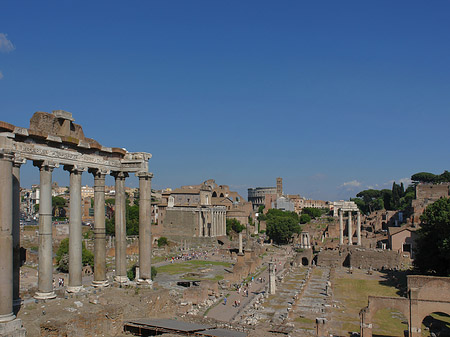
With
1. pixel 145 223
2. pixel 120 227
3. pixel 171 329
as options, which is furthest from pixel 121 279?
pixel 171 329

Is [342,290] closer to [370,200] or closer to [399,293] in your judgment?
[399,293]

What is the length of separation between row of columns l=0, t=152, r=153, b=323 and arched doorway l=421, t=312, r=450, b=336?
14.4 m

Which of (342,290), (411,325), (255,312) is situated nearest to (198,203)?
(342,290)

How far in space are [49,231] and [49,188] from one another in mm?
1413

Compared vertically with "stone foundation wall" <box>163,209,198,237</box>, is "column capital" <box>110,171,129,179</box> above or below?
above

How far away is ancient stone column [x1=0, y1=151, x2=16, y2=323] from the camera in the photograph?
1131 cm

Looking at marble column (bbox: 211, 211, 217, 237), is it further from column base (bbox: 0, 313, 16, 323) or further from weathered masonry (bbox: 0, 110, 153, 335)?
column base (bbox: 0, 313, 16, 323)

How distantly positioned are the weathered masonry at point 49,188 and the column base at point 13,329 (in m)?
0.02

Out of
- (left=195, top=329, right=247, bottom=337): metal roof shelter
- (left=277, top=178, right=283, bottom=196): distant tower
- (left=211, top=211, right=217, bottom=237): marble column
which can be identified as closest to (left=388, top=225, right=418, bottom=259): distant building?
(left=211, top=211, right=217, bottom=237): marble column

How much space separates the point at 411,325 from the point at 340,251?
→ 34874mm

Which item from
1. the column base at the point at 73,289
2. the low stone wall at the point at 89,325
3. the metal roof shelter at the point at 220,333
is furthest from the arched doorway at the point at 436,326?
the column base at the point at 73,289

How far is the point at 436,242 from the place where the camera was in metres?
33.8

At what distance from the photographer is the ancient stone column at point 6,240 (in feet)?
37.1

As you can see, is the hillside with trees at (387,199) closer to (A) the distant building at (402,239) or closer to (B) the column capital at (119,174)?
(A) the distant building at (402,239)
